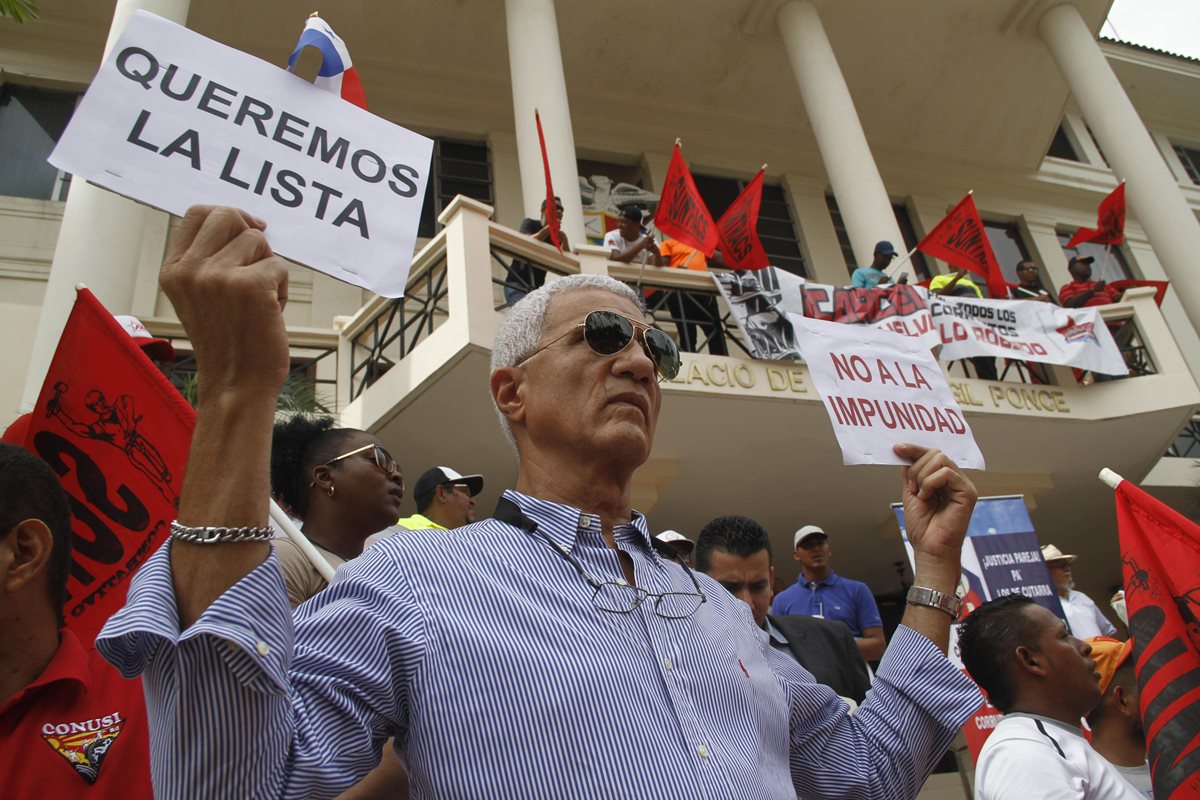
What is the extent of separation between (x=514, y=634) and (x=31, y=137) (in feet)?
36.3

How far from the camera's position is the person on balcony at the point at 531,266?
7062 millimetres

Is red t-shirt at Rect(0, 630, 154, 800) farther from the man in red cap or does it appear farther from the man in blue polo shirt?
the man in blue polo shirt

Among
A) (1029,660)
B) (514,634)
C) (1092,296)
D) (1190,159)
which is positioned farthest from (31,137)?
(1190,159)

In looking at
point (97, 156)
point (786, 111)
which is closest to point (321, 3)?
point (786, 111)

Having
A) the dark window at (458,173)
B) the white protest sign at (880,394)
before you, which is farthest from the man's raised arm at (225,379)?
the dark window at (458,173)

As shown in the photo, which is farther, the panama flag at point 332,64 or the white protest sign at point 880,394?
the white protest sign at point 880,394

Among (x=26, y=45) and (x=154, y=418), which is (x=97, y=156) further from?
(x=26, y=45)

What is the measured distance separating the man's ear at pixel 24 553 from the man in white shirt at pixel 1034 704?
2278mm

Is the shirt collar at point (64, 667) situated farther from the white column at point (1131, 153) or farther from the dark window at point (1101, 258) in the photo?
the dark window at point (1101, 258)

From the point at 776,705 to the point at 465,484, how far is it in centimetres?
309

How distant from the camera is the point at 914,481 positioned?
6.62ft

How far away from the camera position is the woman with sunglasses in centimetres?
303

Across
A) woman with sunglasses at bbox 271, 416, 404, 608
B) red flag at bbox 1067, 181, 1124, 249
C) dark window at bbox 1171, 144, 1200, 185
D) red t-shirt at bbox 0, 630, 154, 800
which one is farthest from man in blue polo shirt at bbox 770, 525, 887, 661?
dark window at bbox 1171, 144, 1200, 185

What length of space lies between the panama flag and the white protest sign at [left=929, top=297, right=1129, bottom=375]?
21.4 ft
